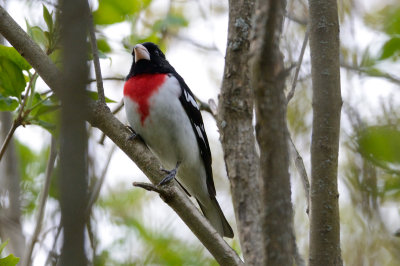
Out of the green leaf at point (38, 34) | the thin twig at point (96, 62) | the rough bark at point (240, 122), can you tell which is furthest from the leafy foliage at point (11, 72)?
the rough bark at point (240, 122)

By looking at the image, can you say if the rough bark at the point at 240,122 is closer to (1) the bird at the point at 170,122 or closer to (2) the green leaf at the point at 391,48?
(2) the green leaf at the point at 391,48

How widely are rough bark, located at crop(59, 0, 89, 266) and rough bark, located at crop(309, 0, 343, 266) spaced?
1.69 meters

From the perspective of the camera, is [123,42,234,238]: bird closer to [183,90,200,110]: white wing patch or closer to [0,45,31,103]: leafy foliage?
[183,90,200,110]: white wing patch

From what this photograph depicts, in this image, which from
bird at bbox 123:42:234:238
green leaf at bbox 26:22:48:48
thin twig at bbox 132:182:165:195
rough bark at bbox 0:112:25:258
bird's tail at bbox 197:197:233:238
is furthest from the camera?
bird's tail at bbox 197:197:233:238

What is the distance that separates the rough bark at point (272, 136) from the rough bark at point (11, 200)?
2.11 m

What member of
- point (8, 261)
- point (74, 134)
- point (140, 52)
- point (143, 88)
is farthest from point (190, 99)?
point (74, 134)

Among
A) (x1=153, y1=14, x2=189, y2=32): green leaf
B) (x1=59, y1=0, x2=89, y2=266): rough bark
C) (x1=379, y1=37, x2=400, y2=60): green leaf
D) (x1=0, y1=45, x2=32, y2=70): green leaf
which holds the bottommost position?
(x1=59, y1=0, x2=89, y2=266): rough bark

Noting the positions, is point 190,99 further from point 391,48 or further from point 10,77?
point 391,48

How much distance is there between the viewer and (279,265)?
5.84 ft

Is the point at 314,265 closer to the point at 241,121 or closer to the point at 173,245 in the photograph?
the point at 241,121

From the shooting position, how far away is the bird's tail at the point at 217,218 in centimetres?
436

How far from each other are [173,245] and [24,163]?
5.63ft

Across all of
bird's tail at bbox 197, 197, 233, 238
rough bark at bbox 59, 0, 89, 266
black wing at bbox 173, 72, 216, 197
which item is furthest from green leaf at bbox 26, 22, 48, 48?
rough bark at bbox 59, 0, 89, 266

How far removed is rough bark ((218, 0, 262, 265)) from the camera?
2.49 m
